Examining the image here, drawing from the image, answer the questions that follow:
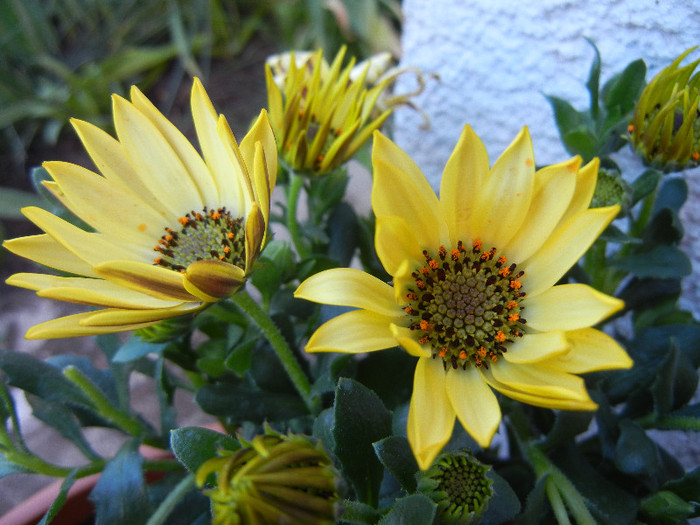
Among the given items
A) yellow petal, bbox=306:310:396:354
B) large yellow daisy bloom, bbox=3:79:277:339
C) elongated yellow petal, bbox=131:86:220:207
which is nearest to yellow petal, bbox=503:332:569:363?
yellow petal, bbox=306:310:396:354

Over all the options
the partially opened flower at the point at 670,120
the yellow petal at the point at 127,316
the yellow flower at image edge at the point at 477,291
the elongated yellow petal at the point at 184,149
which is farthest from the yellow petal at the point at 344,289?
the partially opened flower at the point at 670,120

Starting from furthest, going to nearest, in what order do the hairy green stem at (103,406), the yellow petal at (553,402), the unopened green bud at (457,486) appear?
the hairy green stem at (103,406) < the unopened green bud at (457,486) < the yellow petal at (553,402)

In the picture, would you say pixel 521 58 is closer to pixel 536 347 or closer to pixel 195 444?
pixel 536 347

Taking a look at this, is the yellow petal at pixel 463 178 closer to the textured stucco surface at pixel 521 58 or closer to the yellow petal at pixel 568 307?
the yellow petal at pixel 568 307

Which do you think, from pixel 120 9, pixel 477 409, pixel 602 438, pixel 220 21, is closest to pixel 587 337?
pixel 477 409

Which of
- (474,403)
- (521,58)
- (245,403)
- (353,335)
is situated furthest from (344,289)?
(521,58)

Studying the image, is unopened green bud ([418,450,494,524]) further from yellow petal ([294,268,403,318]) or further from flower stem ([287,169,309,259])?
flower stem ([287,169,309,259])

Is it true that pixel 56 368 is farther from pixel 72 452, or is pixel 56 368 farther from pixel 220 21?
pixel 220 21
